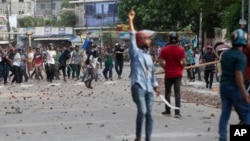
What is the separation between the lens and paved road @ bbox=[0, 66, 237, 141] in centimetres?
1188

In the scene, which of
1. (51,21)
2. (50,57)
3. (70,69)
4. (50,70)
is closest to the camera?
(50,70)

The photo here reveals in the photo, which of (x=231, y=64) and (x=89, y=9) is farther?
(x=89, y=9)

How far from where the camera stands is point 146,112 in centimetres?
1030

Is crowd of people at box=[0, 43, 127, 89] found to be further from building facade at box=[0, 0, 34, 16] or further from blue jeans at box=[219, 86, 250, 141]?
building facade at box=[0, 0, 34, 16]

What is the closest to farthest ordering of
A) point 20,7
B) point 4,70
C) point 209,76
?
point 209,76
point 4,70
point 20,7

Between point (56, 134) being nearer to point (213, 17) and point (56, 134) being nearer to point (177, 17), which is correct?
point (213, 17)

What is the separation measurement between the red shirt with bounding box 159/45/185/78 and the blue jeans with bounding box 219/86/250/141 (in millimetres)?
4647

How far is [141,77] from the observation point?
408 inches

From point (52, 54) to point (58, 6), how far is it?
8775cm

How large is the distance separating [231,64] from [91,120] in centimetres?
552

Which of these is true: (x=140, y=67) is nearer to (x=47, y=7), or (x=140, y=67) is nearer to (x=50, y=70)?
(x=50, y=70)

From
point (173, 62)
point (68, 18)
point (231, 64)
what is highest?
point (68, 18)

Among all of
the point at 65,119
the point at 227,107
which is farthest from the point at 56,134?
the point at 227,107

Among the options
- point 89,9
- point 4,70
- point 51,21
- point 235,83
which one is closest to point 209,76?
point 4,70
